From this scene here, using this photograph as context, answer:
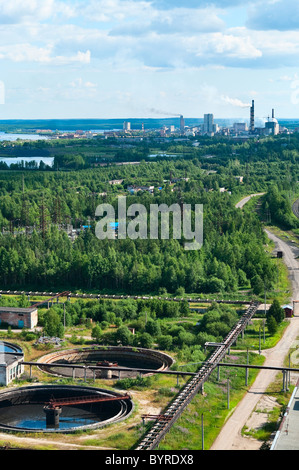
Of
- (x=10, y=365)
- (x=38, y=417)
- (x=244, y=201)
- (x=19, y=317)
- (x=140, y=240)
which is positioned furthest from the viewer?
(x=244, y=201)

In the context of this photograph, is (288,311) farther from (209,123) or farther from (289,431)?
(209,123)

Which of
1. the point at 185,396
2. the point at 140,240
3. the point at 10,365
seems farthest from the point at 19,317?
the point at 140,240

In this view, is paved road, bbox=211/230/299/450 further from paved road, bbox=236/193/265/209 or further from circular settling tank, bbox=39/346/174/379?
paved road, bbox=236/193/265/209

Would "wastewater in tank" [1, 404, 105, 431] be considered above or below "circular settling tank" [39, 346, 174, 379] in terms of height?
below

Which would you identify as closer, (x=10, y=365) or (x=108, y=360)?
(x=10, y=365)

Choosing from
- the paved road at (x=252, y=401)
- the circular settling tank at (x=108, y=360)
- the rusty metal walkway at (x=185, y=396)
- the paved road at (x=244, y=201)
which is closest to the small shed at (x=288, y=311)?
the paved road at (x=252, y=401)

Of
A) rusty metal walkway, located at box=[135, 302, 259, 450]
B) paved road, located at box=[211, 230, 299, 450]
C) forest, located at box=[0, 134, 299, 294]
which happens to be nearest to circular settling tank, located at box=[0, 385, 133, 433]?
rusty metal walkway, located at box=[135, 302, 259, 450]
